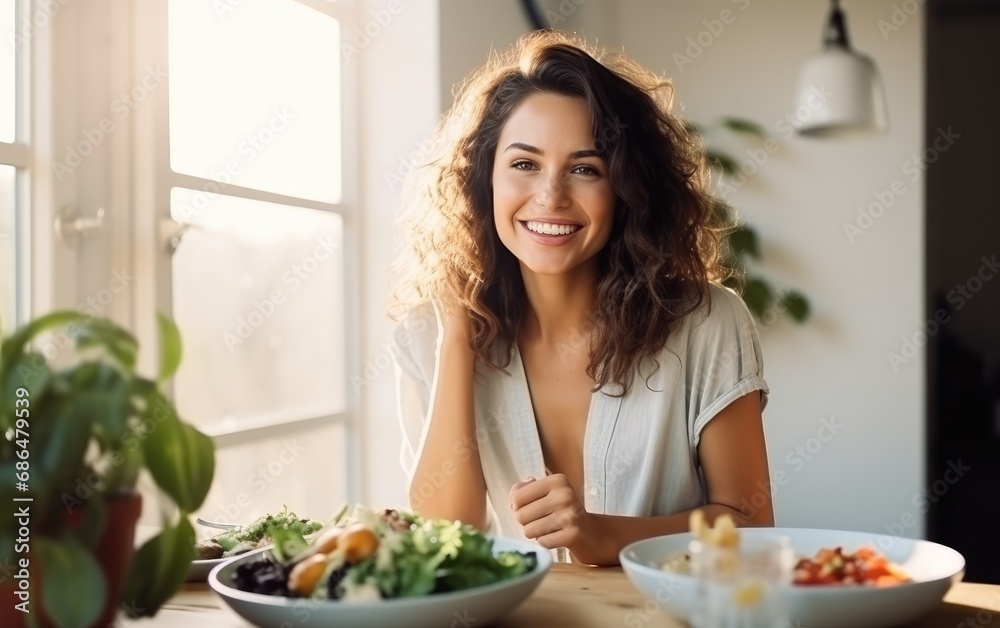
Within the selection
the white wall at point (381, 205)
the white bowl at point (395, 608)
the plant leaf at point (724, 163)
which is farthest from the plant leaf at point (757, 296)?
the white bowl at point (395, 608)

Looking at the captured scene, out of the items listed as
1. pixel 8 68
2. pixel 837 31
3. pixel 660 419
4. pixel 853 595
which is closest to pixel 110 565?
pixel 853 595

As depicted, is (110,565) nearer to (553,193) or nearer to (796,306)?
(553,193)

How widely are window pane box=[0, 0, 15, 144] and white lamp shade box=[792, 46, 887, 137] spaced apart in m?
1.98

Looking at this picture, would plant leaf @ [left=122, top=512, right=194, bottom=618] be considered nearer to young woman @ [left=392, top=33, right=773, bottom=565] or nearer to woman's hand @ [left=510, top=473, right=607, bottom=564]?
woman's hand @ [left=510, top=473, right=607, bottom=564]

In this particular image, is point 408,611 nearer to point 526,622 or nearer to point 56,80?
point 526,622

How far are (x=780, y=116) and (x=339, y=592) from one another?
3.59 m

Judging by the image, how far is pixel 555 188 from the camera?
1734mm

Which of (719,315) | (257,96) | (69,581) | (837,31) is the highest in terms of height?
(837,31)

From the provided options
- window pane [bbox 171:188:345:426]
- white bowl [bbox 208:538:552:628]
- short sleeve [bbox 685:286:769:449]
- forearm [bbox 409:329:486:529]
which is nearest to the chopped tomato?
white bowl [bbox 208:538:552:628]

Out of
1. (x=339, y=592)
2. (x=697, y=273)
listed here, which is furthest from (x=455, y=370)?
Result: (x=339, y=592)

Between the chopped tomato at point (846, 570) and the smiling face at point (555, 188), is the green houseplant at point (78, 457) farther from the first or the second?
the smiling face at point (555, 188)

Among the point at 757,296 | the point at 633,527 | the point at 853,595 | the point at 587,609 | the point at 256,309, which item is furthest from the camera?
the point at 757,296

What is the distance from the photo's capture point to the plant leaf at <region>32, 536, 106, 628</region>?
67cm

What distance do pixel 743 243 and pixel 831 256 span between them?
359 mm
